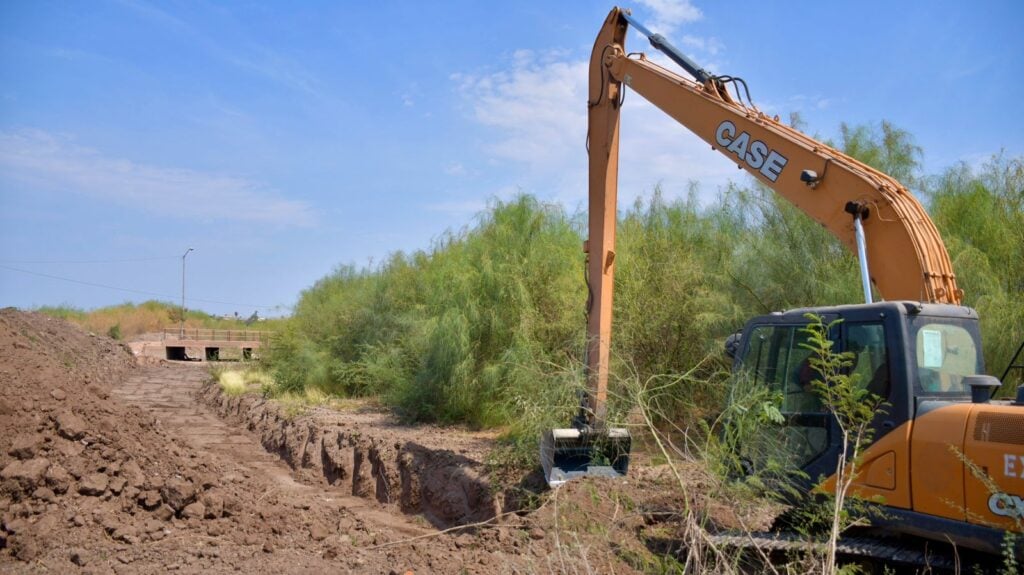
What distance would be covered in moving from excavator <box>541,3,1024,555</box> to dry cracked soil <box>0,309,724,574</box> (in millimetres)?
1066

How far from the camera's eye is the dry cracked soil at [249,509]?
6379 mm

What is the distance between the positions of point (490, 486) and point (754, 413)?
167 inches

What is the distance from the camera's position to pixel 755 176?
6883 millimetres

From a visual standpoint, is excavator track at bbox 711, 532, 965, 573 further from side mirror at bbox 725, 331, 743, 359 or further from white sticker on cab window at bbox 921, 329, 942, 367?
side mirror at bbox 725, 331, 743, 359

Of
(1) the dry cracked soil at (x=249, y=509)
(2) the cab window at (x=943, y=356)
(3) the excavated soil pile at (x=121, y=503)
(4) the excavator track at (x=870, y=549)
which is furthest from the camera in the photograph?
(3) the excavated soil pile at (x=121, y=503)

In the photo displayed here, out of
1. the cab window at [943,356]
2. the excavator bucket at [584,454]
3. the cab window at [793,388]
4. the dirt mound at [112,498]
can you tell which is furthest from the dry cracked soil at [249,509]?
the cab window at [943,356]

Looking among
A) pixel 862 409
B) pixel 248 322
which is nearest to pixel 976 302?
pixel 862 409

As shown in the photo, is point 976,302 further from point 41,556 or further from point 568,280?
point 41,556

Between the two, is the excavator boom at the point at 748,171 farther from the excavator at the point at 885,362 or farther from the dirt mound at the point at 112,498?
the dirt mound at the point at 112,498

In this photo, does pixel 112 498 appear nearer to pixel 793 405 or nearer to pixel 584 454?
pixel 584 454

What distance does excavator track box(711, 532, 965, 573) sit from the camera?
4855 millimetres

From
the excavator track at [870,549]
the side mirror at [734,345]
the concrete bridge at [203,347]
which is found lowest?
the excavator track at [870,549]

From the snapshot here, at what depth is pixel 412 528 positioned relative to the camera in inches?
374

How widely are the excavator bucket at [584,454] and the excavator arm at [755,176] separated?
0.24 meters
